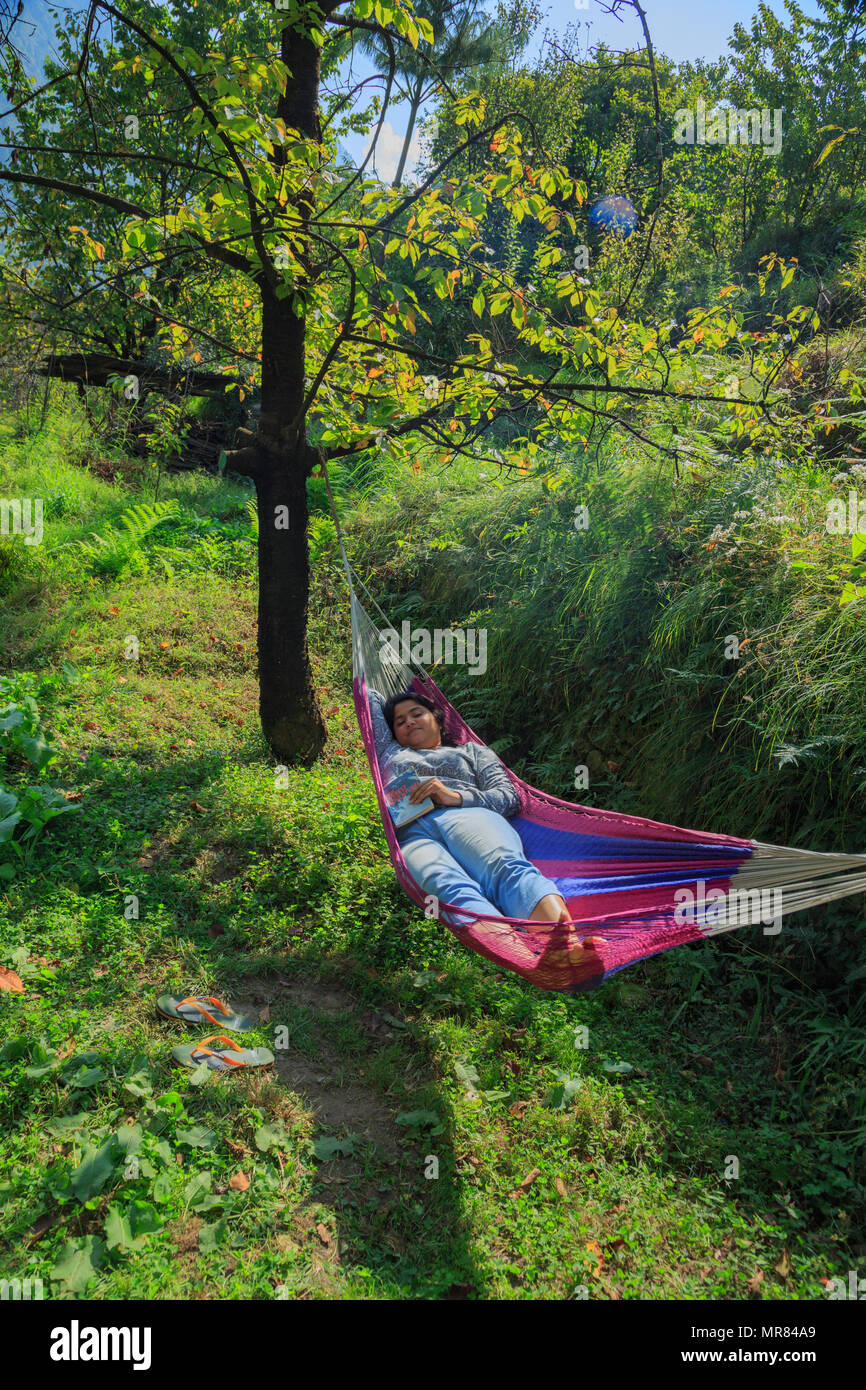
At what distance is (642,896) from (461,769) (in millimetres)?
1166

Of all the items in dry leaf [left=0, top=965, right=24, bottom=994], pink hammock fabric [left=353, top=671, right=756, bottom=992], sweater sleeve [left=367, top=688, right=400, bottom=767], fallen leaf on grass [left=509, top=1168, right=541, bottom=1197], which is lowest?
fallen leaf on grass [left=509, top=1168, right=541, bottom=1197]

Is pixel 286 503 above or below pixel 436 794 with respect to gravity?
above

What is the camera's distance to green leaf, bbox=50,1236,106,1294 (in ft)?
5.18

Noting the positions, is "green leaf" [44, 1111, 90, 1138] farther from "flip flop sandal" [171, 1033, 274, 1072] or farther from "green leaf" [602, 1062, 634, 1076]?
"green leaf" [602, 1062, 634, 1076]

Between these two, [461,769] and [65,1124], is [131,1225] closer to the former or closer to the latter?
[65,1124]

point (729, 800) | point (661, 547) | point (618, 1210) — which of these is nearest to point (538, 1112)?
point (618, 1210)

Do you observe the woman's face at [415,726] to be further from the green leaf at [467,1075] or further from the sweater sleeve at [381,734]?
the green leaf at [467,1075]

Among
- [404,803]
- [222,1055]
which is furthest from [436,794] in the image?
[222,1055]

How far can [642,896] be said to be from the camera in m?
2.18

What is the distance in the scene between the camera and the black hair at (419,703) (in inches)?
140

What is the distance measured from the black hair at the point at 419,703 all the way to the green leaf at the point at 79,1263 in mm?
2188

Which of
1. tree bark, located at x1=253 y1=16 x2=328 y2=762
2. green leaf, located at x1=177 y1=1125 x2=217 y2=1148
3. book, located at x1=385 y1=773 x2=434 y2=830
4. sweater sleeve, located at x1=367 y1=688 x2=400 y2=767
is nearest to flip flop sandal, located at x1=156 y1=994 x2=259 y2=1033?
green leaf, located at x1=177 y1=1125 x2=217 y2=1148

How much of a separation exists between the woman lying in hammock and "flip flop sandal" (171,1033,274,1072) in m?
0.65
